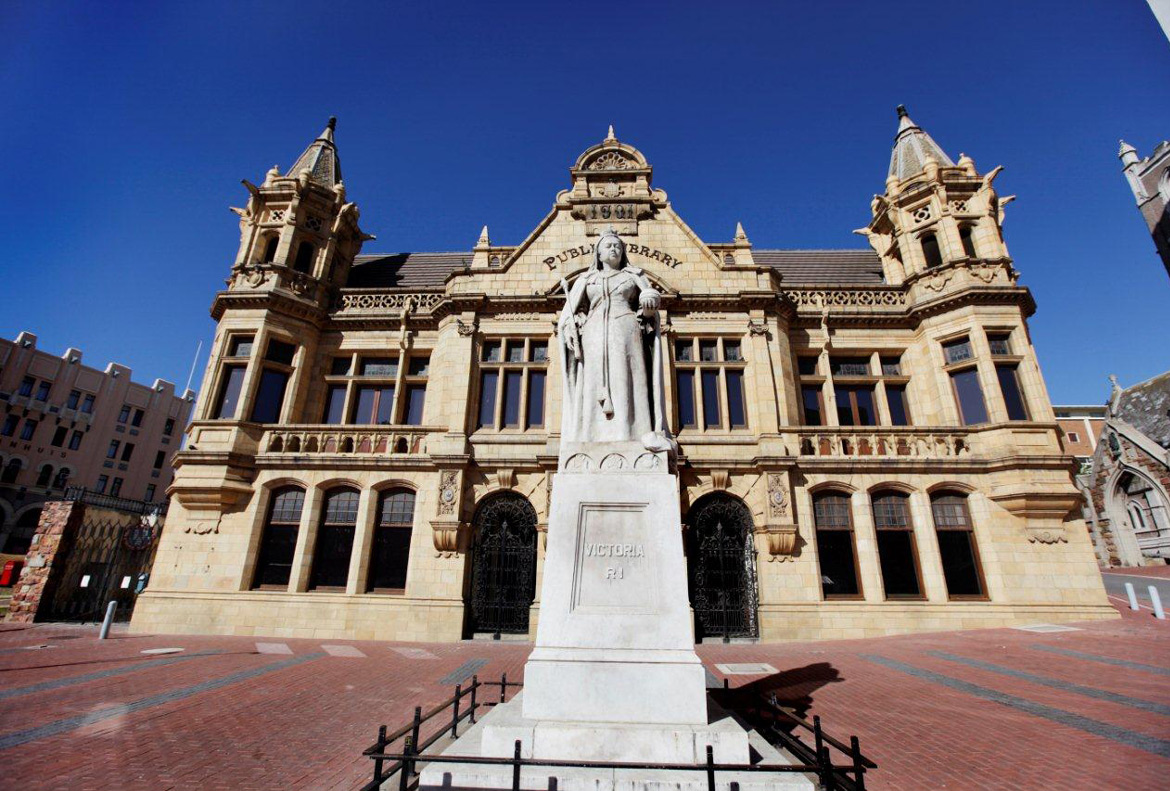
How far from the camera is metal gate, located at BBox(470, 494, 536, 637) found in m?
13.8

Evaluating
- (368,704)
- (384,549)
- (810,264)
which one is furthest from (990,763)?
(810,264)

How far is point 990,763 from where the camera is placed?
509cm

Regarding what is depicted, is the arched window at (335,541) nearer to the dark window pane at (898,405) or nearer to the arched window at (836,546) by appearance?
the arched window at (836,546)

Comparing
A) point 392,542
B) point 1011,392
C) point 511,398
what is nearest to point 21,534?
point 392,542

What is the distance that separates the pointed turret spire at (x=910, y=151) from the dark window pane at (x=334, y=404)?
2250 cm

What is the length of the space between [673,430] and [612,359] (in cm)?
1013

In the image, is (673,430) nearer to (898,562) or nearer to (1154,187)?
(898,562)

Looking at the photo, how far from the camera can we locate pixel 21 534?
3519 centimetres

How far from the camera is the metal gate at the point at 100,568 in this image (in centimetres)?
1565

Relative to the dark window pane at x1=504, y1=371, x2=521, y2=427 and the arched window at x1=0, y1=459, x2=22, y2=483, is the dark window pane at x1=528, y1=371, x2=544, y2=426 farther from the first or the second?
the arched window at x1=0, y1=459, x2=22, y2=483

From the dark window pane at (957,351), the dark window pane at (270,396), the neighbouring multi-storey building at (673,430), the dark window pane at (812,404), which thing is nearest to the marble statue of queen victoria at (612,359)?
the neighbouring multi-storey building at (673,430)

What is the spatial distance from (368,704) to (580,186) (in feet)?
53.6

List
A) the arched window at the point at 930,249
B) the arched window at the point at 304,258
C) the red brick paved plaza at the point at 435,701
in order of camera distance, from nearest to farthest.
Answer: the red brick paved plaza at the point at 435,701
the arched window at the point at 930,249
the arched window at the point at 304,258

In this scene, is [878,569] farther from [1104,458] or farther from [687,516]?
[1104,458]
